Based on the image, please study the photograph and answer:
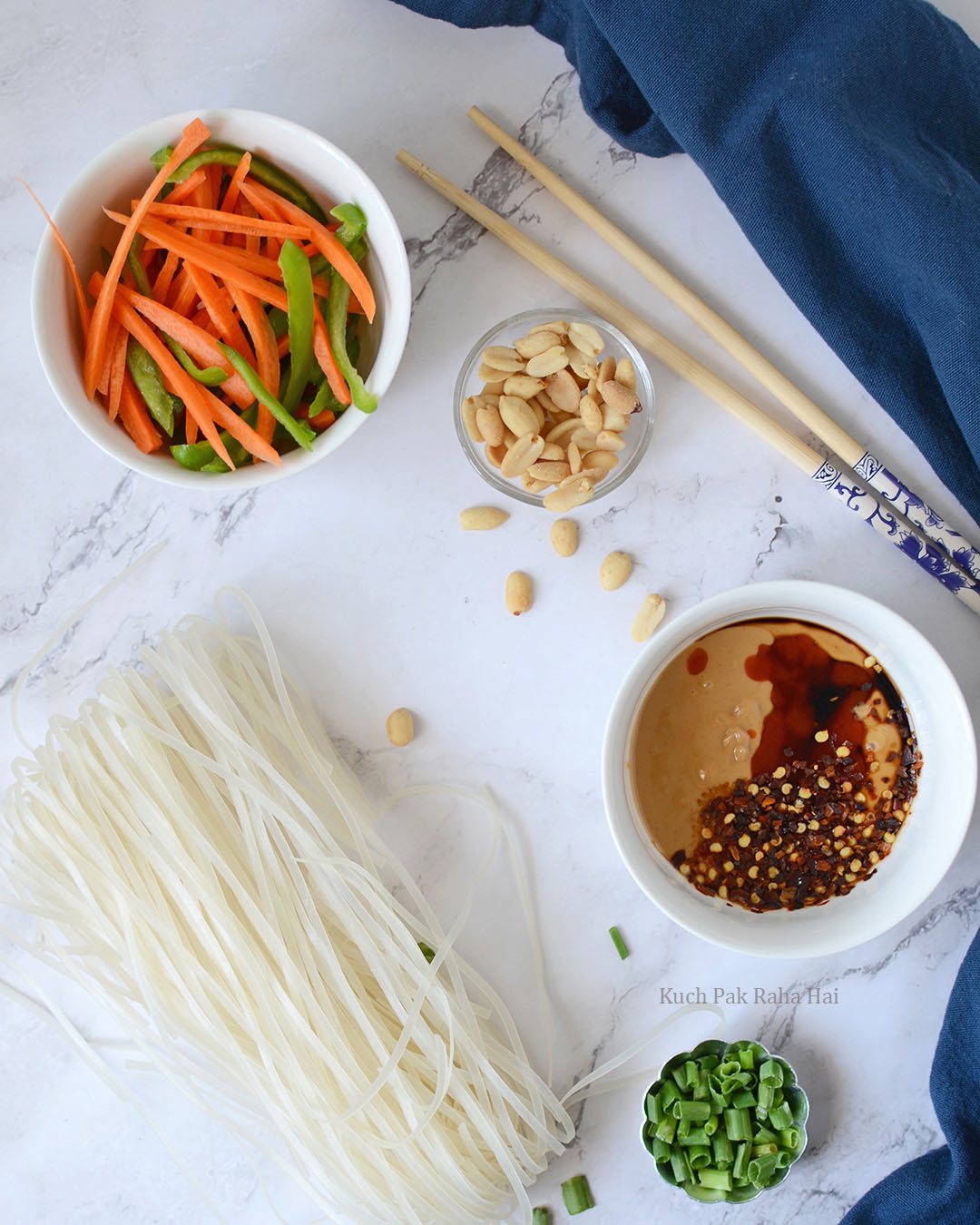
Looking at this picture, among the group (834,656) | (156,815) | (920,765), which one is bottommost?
(920,765)

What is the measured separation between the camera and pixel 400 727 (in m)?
1.34

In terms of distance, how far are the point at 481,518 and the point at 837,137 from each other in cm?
65

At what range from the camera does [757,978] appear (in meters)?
1.37

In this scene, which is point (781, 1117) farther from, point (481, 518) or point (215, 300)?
point (215, 300)

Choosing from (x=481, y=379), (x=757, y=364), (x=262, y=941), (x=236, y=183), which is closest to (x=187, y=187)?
(x=236, y=183)

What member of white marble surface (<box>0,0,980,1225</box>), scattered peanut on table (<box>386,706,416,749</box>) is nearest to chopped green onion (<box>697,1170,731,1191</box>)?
white marble surface (<box>0,0,980,1225</box>)

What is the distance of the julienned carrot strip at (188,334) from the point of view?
44.1 inches

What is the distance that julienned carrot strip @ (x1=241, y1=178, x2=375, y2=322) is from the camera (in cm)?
112

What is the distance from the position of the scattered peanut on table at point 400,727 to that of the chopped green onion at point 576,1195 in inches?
27.2

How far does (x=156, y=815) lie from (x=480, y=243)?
908 mm

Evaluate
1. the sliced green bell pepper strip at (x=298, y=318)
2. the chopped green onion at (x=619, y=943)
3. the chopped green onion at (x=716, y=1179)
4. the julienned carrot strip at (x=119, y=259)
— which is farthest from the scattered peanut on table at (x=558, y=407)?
the chopped green onion at (x=716, y=1179)

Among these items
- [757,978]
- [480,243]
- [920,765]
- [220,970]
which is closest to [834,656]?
[920,765]

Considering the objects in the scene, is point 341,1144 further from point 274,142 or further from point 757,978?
point 274,142

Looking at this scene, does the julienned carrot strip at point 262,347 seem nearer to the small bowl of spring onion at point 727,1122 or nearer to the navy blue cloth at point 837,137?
the navy blue cloth at point 837,137
